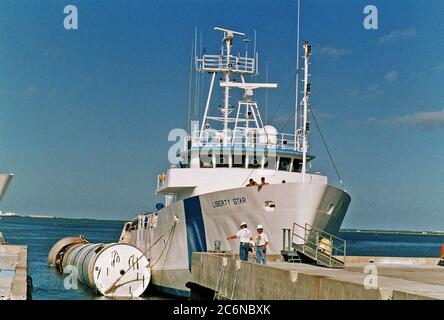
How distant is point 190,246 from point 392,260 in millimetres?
8017

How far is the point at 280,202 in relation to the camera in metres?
25.0

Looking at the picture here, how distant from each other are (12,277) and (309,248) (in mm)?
9300

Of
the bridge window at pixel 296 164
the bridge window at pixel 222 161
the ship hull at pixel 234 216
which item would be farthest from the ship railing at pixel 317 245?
the bridge window at pixel 222 161

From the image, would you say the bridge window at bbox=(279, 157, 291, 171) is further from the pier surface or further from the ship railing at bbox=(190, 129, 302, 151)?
the pier surface

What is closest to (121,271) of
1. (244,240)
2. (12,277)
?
(244,240)

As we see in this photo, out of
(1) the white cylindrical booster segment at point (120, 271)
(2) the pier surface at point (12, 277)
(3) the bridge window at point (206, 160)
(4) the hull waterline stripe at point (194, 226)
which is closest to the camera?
(2) the pier surface at point (12, 277)

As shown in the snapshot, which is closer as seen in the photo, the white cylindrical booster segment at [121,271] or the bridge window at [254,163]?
the white cylindrical booster segment at [121,271]

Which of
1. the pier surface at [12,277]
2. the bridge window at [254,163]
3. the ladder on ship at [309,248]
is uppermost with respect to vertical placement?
the bridge window at [254,163]

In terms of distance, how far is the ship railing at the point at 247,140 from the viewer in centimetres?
3075

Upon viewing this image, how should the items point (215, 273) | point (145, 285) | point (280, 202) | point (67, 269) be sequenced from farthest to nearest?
point (67, 269)
point (145, 285)
point (280, 202)
point (215, 273)

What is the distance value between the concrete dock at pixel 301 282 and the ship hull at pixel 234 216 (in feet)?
6.73

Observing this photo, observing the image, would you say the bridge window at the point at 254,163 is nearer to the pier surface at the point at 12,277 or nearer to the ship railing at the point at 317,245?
the ship railing at the point at 317,245
